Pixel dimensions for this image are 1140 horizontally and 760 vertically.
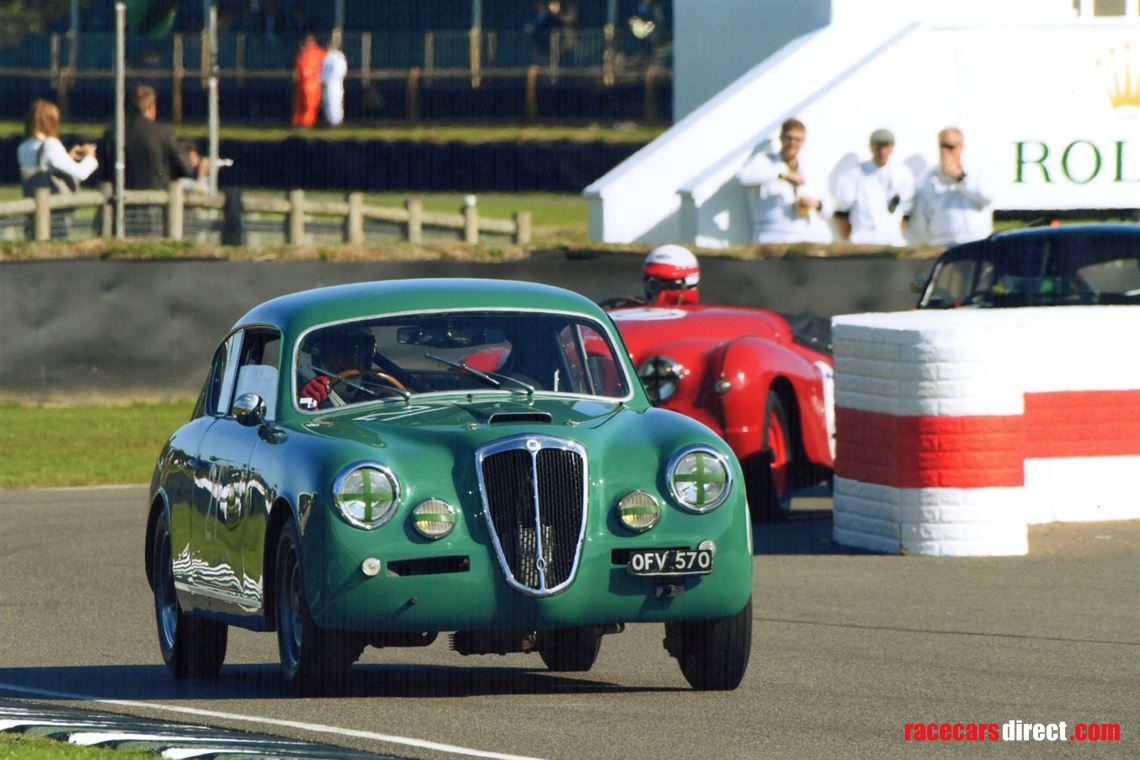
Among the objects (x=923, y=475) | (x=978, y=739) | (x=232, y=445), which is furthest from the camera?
(x=923, y=475)

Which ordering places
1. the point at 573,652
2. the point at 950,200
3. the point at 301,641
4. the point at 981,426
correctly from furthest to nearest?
the point at 950,200
the point at 981,426
the point at 573,652
the point at 301,641

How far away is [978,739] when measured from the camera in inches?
291

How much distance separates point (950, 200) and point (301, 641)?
47.9 ft

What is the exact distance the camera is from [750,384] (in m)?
13.9

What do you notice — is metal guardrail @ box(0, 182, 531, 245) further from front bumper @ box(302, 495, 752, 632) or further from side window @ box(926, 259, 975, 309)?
front bumper @ box(302, 495, 752, 632)

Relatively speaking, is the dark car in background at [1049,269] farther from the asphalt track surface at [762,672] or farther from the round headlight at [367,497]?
the round headlight at [367,497]

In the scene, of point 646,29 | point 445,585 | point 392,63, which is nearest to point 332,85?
point 392,63

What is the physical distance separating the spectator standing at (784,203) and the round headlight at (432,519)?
48.3ft

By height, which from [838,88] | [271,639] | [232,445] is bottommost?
[271,639]

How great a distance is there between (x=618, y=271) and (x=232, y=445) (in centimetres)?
1121

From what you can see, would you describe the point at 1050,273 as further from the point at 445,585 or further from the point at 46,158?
the point at 46,158

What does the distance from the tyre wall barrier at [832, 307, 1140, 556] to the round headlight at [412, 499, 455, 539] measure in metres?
4.98

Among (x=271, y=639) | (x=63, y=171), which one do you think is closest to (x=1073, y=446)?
(x=271, y=639)

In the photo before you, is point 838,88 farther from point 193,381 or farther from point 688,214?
point 193,381
